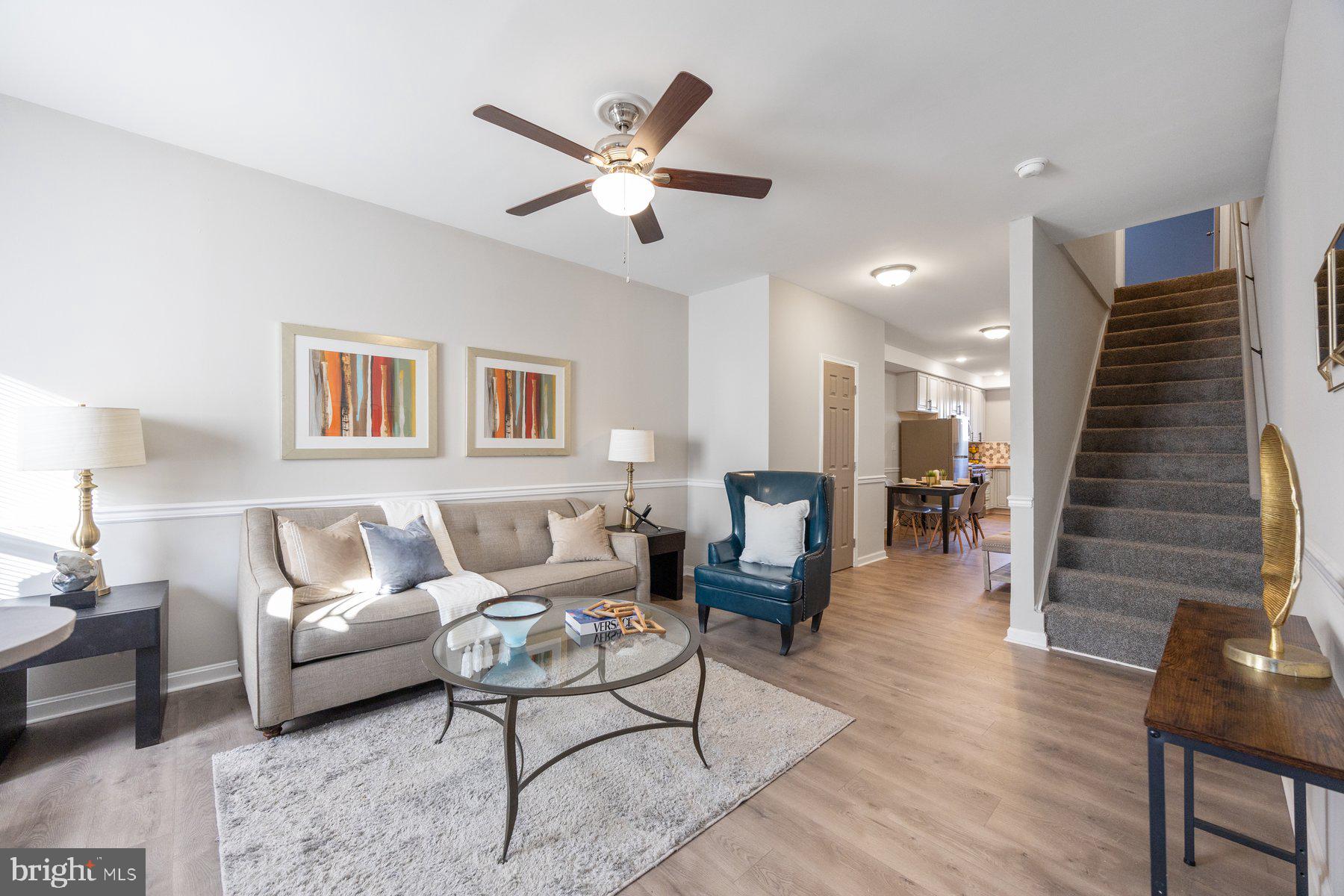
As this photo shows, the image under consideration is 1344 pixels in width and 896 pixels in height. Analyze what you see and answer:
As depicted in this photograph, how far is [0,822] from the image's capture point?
171cm

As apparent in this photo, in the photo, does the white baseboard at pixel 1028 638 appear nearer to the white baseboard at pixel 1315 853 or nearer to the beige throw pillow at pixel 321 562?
the white baseboard at pixel 1315 853

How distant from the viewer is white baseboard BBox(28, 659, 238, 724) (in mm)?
2348

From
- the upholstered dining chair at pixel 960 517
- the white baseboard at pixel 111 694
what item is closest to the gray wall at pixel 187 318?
the white baseboard at pixel 111 694

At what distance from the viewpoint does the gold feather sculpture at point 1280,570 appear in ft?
4.07

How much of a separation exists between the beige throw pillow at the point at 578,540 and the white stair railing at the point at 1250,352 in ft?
13.0

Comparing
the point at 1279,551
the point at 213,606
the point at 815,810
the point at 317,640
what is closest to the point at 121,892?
the point at 317,640

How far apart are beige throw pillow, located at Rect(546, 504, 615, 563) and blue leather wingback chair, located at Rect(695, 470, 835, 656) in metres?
0.65

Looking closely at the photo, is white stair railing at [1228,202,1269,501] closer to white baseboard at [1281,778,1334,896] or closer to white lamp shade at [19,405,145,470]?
white baseboard at [1281,778,1334,896]

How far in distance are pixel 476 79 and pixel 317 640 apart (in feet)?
7.94

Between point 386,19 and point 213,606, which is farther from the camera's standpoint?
point 213,606

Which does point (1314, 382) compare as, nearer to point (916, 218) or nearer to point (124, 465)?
point (916, 218)

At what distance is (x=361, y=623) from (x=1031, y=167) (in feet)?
12.9

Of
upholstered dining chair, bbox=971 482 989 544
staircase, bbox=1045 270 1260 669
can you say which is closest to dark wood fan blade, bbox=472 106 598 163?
staircase, bbox=1045 270 1260 669

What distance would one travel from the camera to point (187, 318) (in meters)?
2.70
